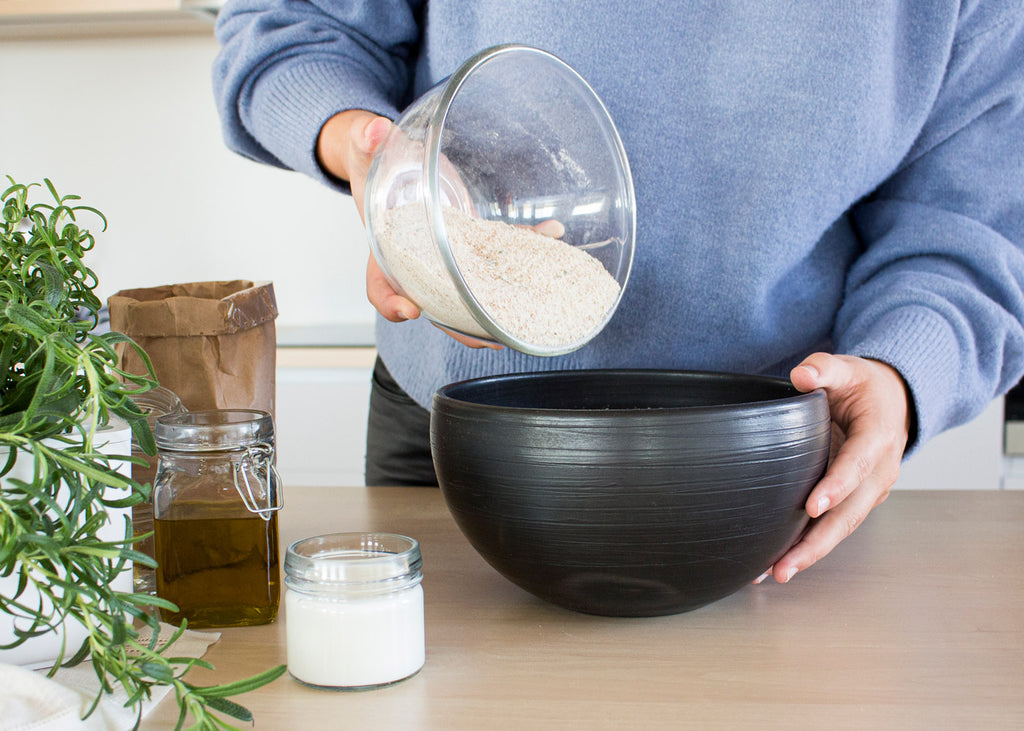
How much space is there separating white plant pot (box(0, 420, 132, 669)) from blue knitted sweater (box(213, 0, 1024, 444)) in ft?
1.56

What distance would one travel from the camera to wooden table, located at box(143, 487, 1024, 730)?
50 cm

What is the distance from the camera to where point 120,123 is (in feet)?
8.04

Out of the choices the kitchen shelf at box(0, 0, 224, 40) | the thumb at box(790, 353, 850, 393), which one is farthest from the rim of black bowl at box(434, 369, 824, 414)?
the kitchen shelf at box(0, 0, 224, 40)

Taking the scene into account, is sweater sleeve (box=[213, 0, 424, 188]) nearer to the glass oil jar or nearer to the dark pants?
the dark pants

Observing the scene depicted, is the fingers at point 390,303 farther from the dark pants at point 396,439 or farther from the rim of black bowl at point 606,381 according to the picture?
the dark pants at point 396,439

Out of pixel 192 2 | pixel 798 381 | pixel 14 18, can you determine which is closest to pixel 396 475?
pixel 798 381

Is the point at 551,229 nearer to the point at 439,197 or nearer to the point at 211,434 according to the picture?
the point at 439,197

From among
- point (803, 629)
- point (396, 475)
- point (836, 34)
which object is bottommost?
point (396, 475)

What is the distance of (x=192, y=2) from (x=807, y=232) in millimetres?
1608

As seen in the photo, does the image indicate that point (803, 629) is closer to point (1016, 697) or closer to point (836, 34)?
point (1016, 697)

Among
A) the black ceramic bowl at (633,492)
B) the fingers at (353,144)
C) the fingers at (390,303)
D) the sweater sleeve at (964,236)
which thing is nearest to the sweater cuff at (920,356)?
the sweater sleeve at (964,236)

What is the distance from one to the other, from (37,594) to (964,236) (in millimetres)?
869

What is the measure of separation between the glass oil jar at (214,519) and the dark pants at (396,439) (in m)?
0.53

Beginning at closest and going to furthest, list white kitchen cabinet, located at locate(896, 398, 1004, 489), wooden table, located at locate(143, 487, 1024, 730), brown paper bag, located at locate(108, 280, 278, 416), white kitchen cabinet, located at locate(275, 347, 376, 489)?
wooden table, located at locate(143, 487, 1024, 730), brown paper bag, located at locate(108, 280, 278, 416), white kitchen cabinet, located at locate(896, 398, 1004, 489), white kitchen cabinet, located at locate(275, 347, 376, 489)
